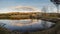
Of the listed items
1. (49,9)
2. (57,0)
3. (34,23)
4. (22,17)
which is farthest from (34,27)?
(57,0)

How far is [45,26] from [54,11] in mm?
685

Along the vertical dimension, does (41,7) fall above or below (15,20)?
above

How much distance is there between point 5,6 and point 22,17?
2.65ft

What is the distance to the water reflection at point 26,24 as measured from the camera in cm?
445

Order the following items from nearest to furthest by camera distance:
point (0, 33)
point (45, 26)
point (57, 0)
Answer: point (0, 33) → point (45, 26) → point (57, 0)

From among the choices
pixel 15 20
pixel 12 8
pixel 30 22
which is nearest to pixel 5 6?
pixel 12 8

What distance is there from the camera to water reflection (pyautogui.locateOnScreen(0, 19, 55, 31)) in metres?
4.45

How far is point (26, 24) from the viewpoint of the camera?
183 inches

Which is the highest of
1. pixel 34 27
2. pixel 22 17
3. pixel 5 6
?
pixel 5 6

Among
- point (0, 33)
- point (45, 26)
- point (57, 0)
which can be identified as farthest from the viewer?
point (57, 0)

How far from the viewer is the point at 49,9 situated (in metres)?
4.84

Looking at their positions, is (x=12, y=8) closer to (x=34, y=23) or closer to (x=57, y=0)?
(x=34, y=23)

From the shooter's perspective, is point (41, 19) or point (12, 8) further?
point (12, 8)

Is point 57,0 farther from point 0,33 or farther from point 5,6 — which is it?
point 0,33
